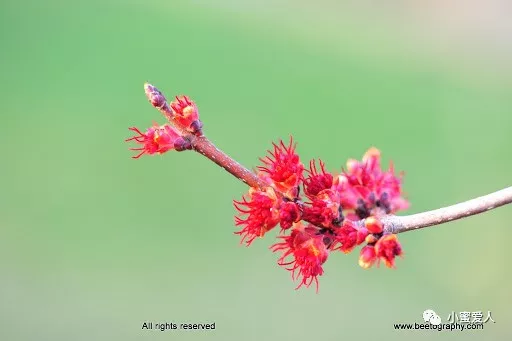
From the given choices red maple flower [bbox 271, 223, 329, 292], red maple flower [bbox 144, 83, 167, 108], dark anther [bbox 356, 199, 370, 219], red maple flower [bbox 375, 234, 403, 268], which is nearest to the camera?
red maple flower [bbox 144, 83, 167, 108]

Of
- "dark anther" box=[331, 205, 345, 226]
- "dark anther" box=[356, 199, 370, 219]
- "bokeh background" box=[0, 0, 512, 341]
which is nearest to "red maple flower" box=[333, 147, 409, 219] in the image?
"dark anther" box=[356, 199, 370, 219]

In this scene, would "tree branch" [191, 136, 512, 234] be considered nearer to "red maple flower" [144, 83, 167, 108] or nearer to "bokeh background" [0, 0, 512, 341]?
"red maple flower" [144, 83, 167, 108]

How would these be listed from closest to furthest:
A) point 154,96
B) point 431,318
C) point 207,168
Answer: point 154,96 < point 431,318 < point 207,168

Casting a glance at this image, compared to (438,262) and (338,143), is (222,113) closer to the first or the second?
(338,143)

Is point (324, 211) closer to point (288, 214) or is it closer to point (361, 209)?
point (288, 214)

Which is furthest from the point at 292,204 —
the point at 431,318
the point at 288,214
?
the point at 431,318
